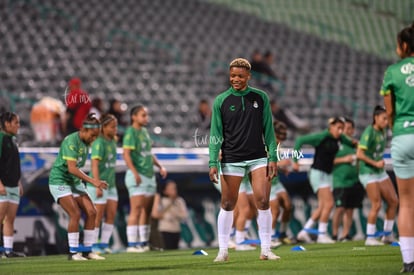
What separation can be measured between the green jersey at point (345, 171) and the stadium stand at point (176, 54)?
Answer: 4883 millimetres

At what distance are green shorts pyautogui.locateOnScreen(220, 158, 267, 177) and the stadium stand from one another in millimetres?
11031

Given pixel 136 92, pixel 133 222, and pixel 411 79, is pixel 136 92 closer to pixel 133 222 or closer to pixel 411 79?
pixel 133 222

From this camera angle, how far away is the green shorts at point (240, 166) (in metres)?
11.0

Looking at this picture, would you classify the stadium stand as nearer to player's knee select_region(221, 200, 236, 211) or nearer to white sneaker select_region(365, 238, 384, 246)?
white sneaker select_region(365, 238, 384, 246)

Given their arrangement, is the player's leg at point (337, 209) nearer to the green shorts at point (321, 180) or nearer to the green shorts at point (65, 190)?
the green shorts at point (321, 180)

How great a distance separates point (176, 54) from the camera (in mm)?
28703

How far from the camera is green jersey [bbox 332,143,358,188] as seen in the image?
1828cm

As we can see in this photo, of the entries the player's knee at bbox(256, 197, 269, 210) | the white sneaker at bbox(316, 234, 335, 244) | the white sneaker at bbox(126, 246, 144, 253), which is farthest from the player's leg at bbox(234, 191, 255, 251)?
the player's knee at bbox(256, 197, 269, 210)

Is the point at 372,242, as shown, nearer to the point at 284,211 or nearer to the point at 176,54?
the point at 284,211

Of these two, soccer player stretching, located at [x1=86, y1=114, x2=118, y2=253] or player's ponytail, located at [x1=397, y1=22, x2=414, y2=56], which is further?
soccer player stretching, located at [x1=86, y1=114, x2=118, y2=253]

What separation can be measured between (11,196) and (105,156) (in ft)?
5.32

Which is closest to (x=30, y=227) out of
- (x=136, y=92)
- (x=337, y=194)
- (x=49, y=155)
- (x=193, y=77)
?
(x=49, y=155)

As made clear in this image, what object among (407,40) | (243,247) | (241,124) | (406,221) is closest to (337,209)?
(243,247)

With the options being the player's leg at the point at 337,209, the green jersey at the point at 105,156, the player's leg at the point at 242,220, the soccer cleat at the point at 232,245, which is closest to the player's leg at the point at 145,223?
the green jersey at the point at 105,156
